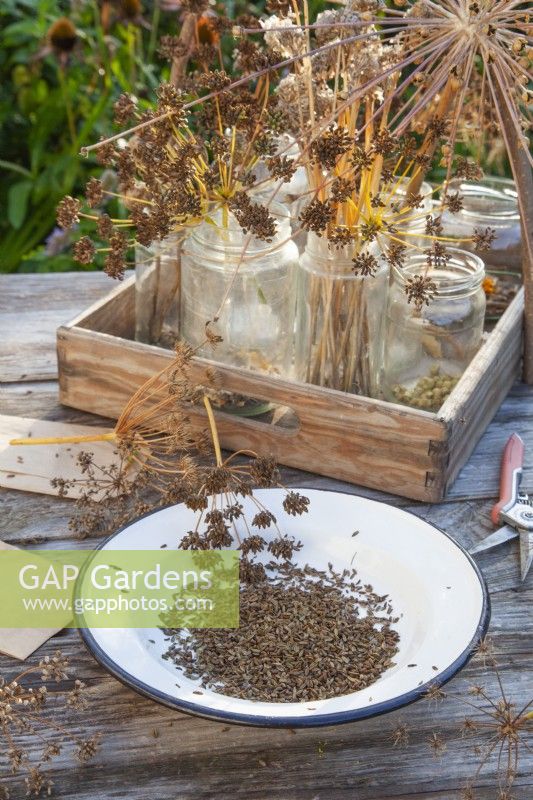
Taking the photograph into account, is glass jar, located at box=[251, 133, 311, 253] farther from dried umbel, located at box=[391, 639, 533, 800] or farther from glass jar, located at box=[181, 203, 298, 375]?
dried umbel, located at box=[391, 639, 533, 800]

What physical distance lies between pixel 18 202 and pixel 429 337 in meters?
1.66

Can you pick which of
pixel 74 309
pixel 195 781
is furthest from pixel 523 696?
pixel 74 309

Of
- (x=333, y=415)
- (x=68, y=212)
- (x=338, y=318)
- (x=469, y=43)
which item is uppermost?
(x=469, y=43)

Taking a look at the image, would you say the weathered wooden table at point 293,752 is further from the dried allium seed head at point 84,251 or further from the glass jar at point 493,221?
the glass jar at point 493,221

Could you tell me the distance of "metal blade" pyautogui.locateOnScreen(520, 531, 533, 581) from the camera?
126 cm

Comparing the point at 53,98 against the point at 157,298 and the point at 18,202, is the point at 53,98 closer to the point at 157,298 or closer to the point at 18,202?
the point at 18,202

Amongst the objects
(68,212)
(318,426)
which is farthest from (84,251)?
(318,426)

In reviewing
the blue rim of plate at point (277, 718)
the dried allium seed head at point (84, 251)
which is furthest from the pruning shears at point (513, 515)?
the dried allium seed head at point (84, 251)

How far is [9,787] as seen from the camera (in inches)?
37.9

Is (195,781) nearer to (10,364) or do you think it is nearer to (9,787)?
(9,787)

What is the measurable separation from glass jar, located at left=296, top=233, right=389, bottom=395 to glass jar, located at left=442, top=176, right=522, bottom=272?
39 cm

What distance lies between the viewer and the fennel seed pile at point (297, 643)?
1067mm

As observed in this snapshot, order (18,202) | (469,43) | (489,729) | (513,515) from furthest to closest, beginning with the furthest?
(18,202) → (513,515) → (469,43) → (489,729)

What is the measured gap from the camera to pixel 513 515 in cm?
134
